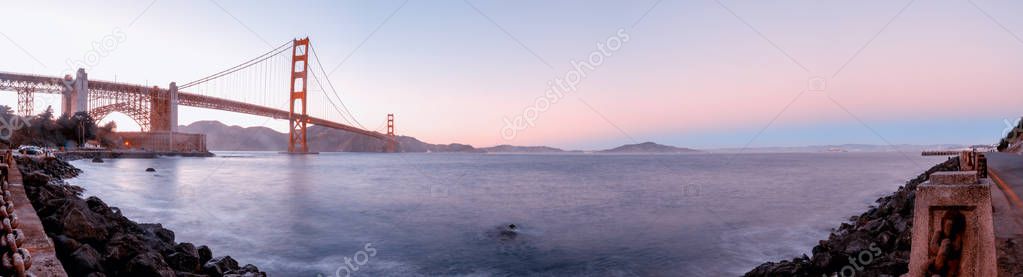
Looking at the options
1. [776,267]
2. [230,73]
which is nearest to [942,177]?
[776,267]

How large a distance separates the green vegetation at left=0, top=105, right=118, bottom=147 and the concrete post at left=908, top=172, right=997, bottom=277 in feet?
175

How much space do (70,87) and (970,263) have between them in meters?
69.5

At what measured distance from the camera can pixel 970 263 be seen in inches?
86.8

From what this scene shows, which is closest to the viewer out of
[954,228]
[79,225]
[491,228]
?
[954,228]

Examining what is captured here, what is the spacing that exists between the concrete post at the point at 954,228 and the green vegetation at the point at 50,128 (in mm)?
53312

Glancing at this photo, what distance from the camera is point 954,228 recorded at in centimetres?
227

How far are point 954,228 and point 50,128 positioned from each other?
6193 cm

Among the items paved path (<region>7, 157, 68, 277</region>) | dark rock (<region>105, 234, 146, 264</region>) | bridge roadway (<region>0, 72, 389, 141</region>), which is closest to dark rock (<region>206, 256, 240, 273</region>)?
dark rock (<region>105, 234, 146, 264</region>)

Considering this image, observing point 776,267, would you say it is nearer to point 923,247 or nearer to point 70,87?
point 923,247

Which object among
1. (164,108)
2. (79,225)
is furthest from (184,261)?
(164,108)

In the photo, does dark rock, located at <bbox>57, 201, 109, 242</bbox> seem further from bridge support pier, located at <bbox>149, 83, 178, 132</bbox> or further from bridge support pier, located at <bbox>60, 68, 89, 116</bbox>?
bridge support pier, located at <bbox>149, 83, 178, 132</bbox>

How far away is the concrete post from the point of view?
7.21ft

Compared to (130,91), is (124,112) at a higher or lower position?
lower

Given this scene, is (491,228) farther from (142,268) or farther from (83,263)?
(83,263)
